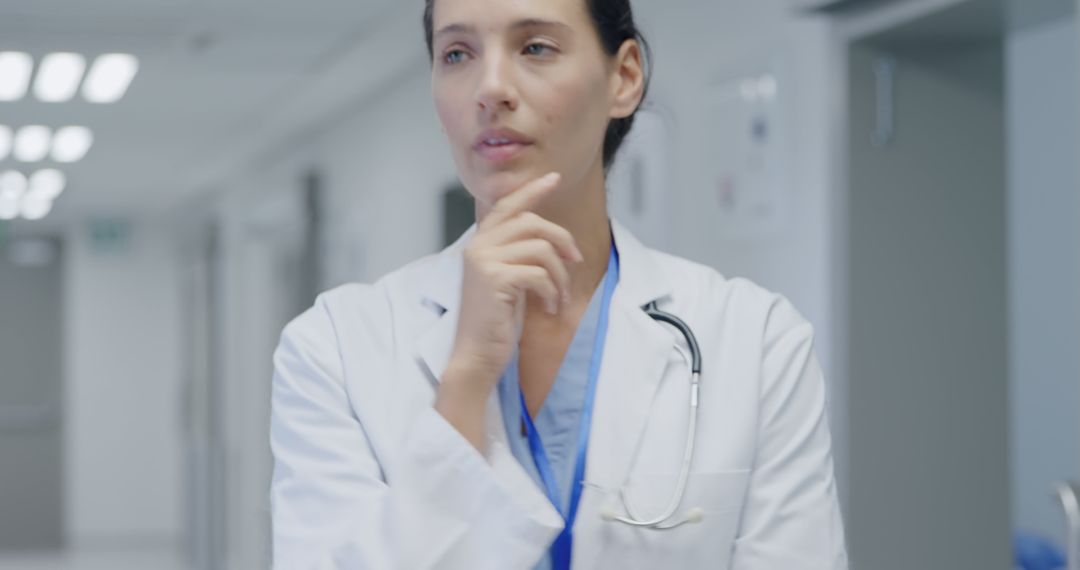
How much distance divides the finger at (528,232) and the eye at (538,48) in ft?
0.47

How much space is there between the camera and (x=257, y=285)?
871 cm

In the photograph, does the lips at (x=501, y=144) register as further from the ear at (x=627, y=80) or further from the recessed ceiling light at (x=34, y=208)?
the recessed ceiling light at (x=34, y=208)

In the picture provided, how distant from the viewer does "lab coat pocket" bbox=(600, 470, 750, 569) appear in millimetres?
1146

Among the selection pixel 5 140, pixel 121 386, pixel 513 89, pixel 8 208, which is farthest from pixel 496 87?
pixel 121 386

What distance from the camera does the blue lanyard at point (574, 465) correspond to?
1.16 metres

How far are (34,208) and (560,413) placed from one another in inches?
406

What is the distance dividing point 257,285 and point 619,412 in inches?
303

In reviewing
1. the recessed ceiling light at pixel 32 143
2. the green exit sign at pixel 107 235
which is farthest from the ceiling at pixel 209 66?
the green exit sign at pixel 107 235

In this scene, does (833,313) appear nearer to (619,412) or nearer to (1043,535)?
(619,412)

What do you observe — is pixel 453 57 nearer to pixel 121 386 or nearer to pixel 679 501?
pixel 679 501

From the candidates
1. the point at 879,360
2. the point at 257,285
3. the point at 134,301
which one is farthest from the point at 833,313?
the point at 134,301

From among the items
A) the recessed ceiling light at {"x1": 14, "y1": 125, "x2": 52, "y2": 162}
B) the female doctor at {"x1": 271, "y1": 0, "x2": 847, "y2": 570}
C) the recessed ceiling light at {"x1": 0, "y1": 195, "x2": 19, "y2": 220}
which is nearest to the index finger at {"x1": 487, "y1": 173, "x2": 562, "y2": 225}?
the female doctor at {"x1": 271, "y1": 0, "x2": 847, "y2": 570}

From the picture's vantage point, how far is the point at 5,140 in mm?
7512

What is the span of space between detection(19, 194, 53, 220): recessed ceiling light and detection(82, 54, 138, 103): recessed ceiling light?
388 centimetres
